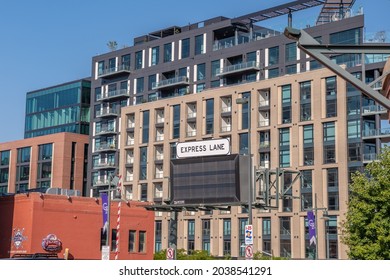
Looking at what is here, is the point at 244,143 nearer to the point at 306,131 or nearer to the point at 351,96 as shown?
the point at 306,131

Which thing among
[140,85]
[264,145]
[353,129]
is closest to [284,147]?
[264,145]

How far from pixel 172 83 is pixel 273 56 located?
18862mm

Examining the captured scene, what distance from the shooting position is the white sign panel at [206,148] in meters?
37.8

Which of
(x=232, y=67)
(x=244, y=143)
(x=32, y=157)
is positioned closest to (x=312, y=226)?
(x=244, y=143)

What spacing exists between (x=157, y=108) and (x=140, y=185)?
12.7 meters

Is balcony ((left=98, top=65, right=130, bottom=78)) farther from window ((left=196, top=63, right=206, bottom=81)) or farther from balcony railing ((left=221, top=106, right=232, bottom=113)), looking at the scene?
balcony railing ((left=221, top=106, right=232, bottom=113))

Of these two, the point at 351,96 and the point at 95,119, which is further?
the point at 95,119

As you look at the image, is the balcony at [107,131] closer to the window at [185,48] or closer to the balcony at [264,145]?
the window at [185,48]

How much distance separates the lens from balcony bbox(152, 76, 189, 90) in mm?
106062

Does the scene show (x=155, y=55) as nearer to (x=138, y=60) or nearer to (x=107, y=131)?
(x=138, y=60)

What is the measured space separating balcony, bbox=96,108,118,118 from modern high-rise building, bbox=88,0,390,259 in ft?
0.64

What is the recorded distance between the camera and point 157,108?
105m

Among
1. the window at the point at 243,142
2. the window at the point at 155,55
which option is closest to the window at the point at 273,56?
the window at the point at 243,142

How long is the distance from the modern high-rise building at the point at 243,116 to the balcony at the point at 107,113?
0.64 feet
